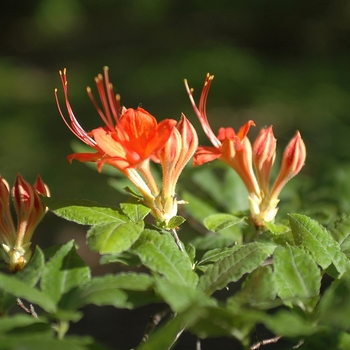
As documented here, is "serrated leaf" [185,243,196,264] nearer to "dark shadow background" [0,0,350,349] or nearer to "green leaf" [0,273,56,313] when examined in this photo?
"green leaf" [0,273,56,313]

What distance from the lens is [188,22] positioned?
689 cm

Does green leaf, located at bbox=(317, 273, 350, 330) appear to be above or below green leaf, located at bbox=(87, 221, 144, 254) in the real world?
below

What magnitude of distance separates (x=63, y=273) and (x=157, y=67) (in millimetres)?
5123

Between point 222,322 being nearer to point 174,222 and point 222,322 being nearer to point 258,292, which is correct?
point 258,292

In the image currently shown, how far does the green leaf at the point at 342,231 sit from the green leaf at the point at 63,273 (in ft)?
1.60

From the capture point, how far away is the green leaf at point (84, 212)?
37.0 inches

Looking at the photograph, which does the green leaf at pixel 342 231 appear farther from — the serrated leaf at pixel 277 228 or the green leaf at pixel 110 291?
the green leaf at pixel 110 291

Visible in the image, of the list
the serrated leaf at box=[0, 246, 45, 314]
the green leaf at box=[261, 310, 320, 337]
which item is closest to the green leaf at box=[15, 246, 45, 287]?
the serrated leaf at box=[0, 246, 45, 314]

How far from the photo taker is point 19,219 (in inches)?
43.9

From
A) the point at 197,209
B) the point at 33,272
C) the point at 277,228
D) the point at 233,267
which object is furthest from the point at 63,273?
the point at 197,209

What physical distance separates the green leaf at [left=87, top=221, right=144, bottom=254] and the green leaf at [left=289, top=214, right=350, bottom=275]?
0.28 meters

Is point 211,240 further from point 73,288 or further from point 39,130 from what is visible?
point 39,130

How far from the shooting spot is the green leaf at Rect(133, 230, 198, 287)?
82 cm

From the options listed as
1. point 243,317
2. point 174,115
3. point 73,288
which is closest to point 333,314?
point 243,317
